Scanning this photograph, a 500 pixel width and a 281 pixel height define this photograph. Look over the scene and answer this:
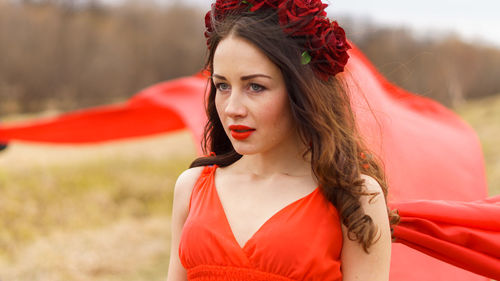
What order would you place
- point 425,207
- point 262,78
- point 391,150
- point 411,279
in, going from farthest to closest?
point 391,150 < point 411,279 < point 425,207 < point 262,78

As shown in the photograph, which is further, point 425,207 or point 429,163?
point 429,163

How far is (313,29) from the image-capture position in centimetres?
130

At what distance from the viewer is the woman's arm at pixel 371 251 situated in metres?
1.30

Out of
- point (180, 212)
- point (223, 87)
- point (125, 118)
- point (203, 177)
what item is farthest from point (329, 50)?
point (125, 118)

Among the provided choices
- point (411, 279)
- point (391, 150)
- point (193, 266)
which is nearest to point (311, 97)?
point (193, 266)

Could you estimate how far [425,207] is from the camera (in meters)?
1.63

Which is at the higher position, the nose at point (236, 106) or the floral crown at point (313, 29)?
the floral crown at point (313, 29)

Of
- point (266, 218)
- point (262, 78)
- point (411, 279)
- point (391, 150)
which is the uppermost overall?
point (262, 78)

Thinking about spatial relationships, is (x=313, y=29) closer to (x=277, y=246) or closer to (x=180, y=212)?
(x=277, y=246)

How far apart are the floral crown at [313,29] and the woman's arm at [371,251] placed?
31 cm

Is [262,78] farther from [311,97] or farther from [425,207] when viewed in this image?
[425,207]

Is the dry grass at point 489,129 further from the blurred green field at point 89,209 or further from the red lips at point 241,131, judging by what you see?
the red lips at point 241,131

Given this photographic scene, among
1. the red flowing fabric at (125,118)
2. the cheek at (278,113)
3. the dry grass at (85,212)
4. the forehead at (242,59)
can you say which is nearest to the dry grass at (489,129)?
the red flowing fabric at (125,118)

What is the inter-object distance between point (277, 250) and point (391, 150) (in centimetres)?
139
